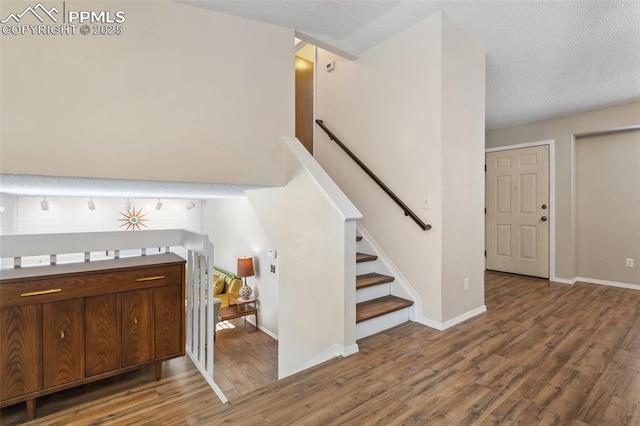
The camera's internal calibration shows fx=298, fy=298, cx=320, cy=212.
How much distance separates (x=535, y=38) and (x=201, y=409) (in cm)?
395

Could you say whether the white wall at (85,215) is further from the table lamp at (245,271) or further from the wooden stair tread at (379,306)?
the wooden stair tread at (379,306)

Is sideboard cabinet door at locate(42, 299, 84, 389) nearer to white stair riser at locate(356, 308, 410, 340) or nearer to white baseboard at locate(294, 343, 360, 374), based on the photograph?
white baseboard at locate(294, 343, 360, 374)

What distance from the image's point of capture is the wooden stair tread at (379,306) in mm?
2506

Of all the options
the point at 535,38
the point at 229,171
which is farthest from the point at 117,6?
the point at 535,38

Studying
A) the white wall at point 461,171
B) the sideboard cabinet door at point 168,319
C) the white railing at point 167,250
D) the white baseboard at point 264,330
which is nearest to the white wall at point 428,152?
the white wall at point 461,171

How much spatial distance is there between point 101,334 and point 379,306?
2132 mm

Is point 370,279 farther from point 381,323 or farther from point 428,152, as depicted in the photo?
point 428,152

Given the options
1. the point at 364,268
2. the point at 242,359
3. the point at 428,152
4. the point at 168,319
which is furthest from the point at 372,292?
the point at 242,359

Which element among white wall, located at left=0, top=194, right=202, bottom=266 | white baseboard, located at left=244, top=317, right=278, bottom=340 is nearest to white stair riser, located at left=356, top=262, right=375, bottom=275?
white baseboard, located at left=244, top=317, right=278, bottom=340

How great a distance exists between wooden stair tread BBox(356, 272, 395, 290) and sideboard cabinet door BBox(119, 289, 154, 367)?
1701mm

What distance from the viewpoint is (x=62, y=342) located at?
1.92 m

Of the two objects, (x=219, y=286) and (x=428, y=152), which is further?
(x=219, y=286)

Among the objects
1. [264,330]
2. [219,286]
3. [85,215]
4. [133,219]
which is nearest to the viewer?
[264,330]

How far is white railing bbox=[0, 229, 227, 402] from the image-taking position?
202 centimetres
